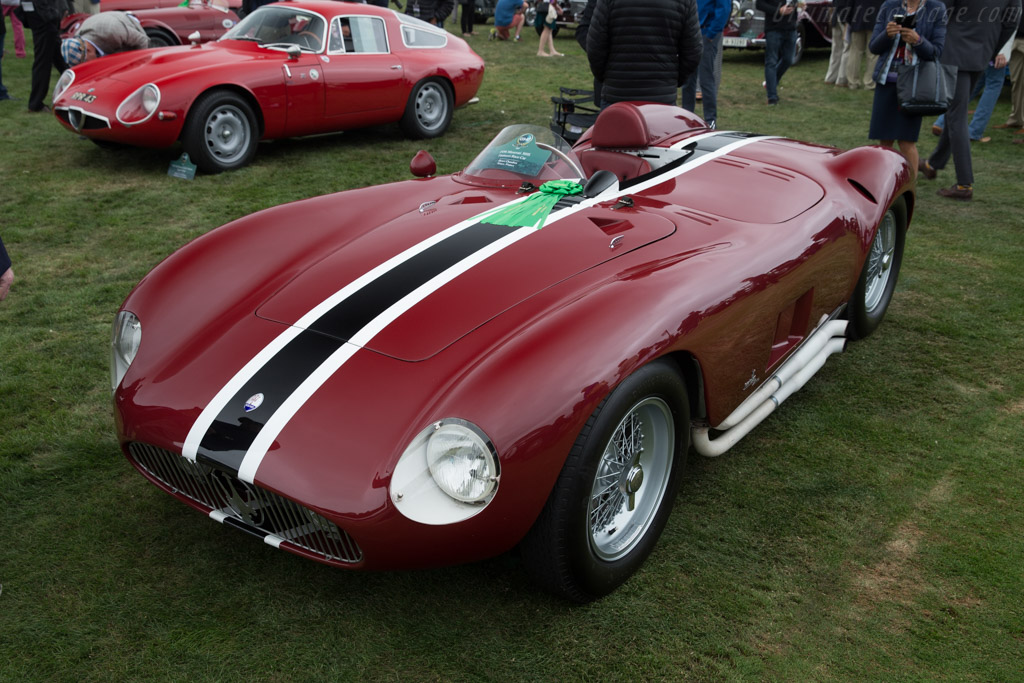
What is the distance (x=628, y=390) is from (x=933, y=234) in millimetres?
4688

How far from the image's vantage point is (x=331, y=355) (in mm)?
2479

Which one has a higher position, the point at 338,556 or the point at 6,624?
the point at 338,556

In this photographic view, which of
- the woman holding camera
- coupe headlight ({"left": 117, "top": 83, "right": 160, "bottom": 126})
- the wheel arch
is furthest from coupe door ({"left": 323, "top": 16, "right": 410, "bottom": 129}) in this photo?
the woman holding camera

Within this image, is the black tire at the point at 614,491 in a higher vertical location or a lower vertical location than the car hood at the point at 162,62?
lower

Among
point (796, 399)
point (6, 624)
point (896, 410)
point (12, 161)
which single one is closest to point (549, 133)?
point (796, 399)

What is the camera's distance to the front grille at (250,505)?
228cm

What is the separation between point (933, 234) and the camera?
242 inches

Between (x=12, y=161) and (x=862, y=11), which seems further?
(x=862, y=11)

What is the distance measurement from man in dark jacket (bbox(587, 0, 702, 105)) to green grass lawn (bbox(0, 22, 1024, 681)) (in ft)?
7.83

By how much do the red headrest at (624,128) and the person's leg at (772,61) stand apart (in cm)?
767

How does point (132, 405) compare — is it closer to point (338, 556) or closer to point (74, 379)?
point (338, 556)

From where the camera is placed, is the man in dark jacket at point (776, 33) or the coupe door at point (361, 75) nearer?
the coupe door at point (361, 75)

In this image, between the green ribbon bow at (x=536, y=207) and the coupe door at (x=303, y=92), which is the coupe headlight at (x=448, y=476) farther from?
the coupe door at (x=303, y=92)

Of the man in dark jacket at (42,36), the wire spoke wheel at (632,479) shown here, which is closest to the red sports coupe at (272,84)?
the man in dark jacket at (42,36)
